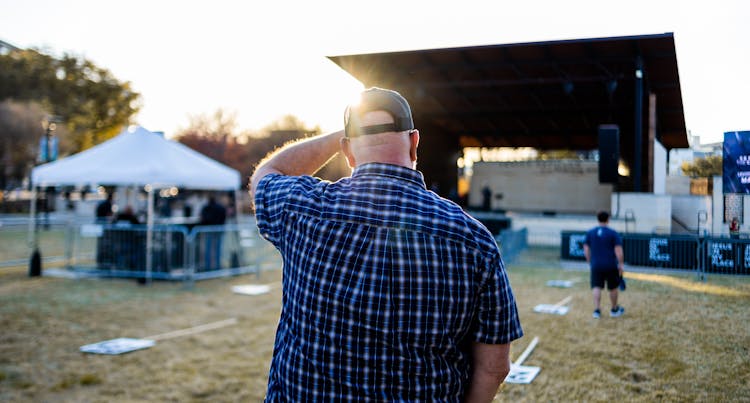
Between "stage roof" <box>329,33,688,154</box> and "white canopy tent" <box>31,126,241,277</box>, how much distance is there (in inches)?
190

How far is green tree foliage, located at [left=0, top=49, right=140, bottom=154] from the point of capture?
14492mm

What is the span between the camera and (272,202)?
1778mm

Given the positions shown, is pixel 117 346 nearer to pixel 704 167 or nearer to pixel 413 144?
pixel 413 144

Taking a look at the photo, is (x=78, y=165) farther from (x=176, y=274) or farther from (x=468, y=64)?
(x=468, y=64)

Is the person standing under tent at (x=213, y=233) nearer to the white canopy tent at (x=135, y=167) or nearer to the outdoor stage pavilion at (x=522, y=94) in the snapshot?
the white canopy tent at (x=135, y=167)

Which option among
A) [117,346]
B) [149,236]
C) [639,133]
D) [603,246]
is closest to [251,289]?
[149,236]

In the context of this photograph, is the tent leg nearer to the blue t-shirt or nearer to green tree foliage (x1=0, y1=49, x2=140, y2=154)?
green tree foliage (x1=0, y1=49, x2=140, y2=154)

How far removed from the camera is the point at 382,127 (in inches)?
64.4

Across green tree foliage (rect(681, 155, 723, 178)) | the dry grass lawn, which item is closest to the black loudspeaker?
the dry grass lawn

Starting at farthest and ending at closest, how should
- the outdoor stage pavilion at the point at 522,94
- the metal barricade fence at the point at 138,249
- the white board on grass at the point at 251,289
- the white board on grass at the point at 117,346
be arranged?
the metal barricade fence at the point at 138,249 → the white board on grass at the point at 251,289 → the outdoor stage pavilion at the point at 522,94 → the white board on grass at the point at 117,346

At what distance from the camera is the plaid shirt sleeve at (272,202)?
1.75m

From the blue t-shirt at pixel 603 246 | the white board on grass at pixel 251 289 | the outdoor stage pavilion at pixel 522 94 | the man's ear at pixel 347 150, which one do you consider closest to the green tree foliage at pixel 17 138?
the outdoor stage pavilion at pixel 522 94

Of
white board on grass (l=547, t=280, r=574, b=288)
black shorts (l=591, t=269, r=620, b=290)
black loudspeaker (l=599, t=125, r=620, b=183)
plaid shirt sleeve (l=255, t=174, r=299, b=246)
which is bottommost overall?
white board on grass (l=547, t=280, r=574, b=288)

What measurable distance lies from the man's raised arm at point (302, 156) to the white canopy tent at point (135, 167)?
9744 mm
